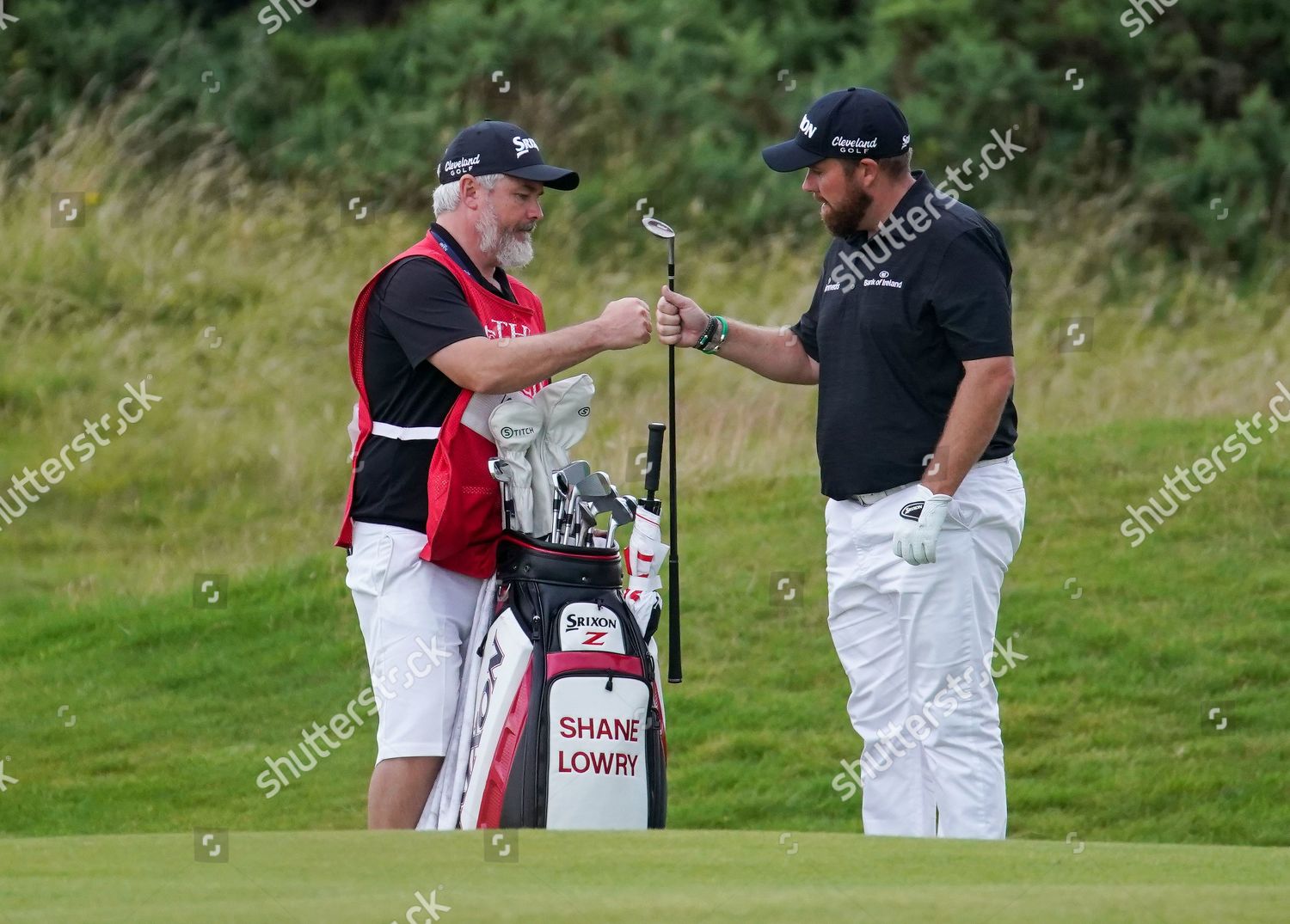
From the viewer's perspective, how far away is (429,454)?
4949mm

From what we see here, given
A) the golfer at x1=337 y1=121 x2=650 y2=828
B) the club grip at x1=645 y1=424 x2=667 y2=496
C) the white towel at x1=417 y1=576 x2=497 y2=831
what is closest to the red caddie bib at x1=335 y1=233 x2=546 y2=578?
the golfer at x1=337 y1=121 x2=650 y2=828

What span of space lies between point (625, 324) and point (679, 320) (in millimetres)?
614

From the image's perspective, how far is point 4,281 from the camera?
12.7 metres

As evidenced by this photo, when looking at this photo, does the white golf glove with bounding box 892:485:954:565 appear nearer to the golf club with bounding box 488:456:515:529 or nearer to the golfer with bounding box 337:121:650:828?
the golfer with bounding box 337:121:650:828

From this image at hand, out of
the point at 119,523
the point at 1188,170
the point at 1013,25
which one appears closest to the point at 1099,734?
the point at 119,523

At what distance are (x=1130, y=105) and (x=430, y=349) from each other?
13.8 meters

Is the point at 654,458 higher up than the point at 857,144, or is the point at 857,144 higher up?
the point at 857,144

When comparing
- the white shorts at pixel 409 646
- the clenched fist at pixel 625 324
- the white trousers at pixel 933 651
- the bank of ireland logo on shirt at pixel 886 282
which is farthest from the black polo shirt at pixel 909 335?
the white shorts at pixel 409 646

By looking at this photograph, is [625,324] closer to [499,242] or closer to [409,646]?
[499,242]

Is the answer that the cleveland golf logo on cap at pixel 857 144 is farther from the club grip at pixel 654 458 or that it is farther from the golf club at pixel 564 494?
the golf club at pixel 564 494

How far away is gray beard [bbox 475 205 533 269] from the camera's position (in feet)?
16.6

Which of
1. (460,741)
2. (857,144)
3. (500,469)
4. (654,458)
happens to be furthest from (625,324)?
(460,741)

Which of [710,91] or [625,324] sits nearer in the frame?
[625,324]

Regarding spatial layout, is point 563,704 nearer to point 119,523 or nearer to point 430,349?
point 430,349
